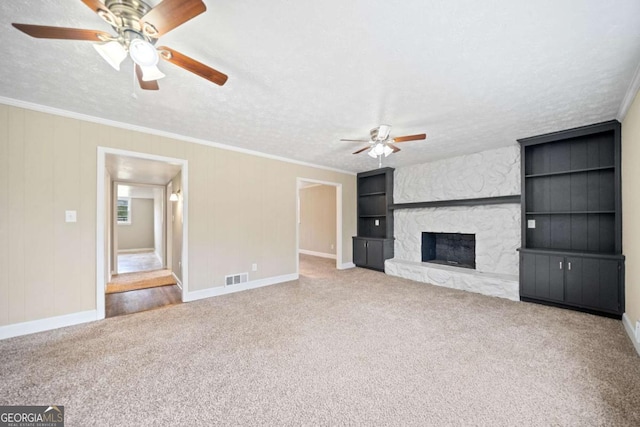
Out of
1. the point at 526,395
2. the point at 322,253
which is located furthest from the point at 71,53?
the point at 322,253

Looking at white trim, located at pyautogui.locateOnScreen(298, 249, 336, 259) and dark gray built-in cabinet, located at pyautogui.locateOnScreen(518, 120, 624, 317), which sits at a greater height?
dark gray built-in cabinet, located at pyautogui.locateOnScreen(518, 120, 624, 317)

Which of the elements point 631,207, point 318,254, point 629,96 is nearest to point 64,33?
point 629,96

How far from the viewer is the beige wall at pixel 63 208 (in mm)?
2615

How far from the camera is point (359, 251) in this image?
20.5ft

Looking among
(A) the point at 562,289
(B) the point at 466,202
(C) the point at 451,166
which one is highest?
(C) the point at 451,166

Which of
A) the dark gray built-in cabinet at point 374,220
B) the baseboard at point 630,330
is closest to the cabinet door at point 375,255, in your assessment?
the dark gray built-in cabinet at point 374,220

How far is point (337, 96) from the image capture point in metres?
2.47

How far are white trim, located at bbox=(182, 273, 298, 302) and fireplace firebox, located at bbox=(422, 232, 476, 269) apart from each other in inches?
116

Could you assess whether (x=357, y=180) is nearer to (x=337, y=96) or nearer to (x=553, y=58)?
(x=337, y=96)

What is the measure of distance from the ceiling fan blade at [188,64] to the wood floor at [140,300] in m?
3.20

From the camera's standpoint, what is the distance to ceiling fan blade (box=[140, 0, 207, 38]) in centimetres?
120

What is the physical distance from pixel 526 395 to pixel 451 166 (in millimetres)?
4058

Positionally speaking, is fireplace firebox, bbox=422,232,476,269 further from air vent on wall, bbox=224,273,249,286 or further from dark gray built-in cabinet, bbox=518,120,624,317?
air vent on wall, bbox=224,273,249,286

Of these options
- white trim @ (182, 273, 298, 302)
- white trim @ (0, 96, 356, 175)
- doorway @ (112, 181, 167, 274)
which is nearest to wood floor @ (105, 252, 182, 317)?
white trim @ (182, 273, 298, 302)
